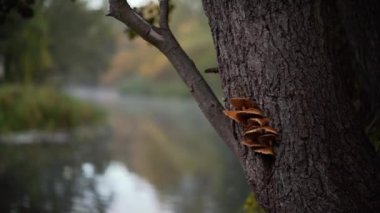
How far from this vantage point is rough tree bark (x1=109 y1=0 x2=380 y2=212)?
2.33 m

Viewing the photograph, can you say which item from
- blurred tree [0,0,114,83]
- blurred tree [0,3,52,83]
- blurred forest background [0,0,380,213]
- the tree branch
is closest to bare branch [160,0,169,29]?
the tree branch

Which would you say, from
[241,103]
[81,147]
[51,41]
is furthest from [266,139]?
[51,41]

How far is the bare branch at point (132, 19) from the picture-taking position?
2.71m

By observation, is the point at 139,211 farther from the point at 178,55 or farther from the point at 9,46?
the point at 9,46

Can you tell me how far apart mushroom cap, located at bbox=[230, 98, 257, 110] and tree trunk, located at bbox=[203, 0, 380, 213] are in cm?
3

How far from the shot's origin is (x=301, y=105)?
91.6 inches

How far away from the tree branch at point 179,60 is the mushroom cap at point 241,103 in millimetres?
301

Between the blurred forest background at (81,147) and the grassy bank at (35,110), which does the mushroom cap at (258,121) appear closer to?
the blurred forest background at (81,147)

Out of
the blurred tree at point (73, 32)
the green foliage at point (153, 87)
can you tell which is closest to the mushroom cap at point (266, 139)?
the blurred tree at point (73, 32)

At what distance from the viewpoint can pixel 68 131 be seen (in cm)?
1689

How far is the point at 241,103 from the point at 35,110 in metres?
14.3

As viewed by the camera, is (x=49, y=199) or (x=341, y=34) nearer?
(x=341, y=34)

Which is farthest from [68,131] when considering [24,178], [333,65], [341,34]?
[333,65]

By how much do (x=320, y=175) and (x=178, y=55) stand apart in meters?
0.91
